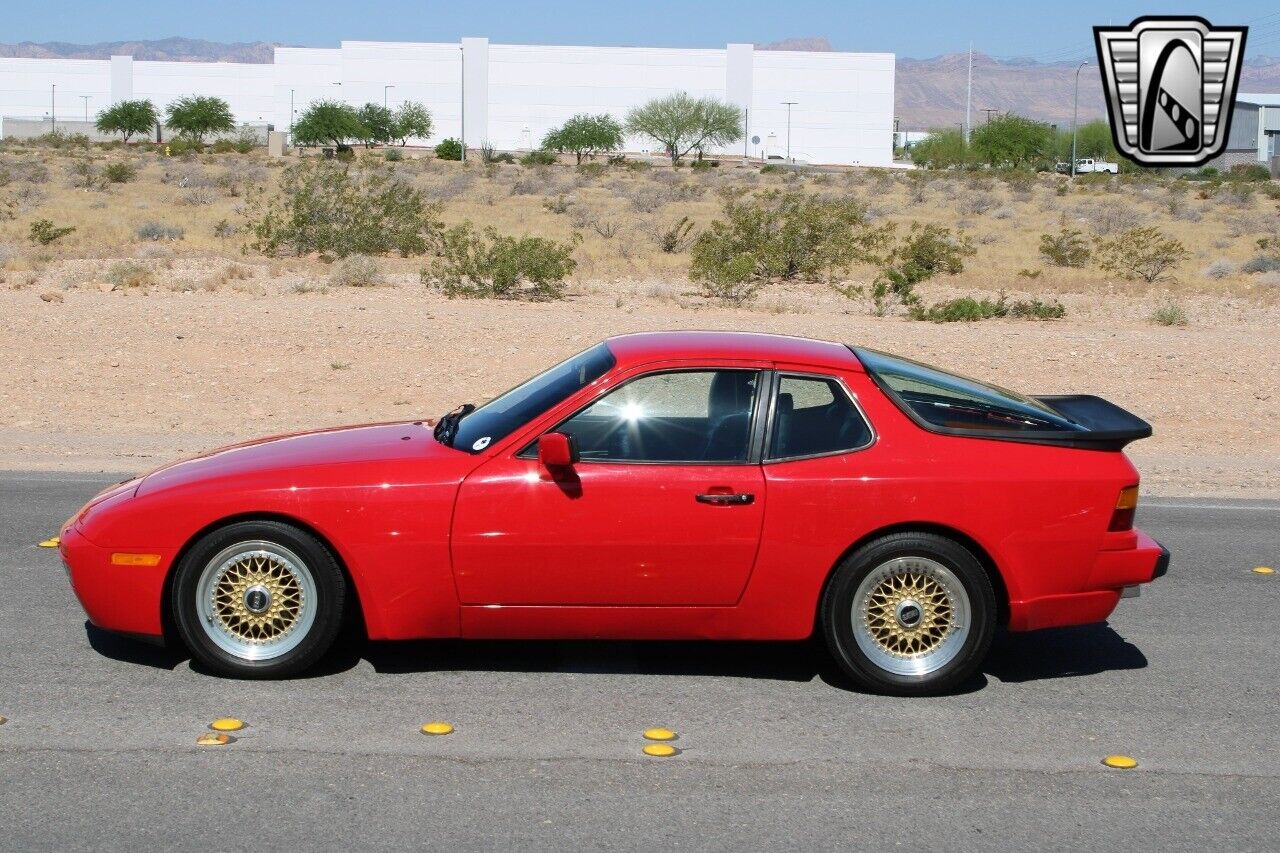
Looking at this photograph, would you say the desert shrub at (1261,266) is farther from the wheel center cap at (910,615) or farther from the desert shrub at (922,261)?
the wheel center cap at (910,615)

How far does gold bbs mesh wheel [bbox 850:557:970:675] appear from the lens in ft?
20.5

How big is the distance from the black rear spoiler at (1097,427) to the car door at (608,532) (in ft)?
4.48

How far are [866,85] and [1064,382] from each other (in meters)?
100

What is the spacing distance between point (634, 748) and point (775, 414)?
1.56 m

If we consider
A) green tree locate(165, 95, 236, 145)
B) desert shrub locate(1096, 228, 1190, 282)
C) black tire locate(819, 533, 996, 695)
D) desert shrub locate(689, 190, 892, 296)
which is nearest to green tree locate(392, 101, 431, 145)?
green tree locate(165, 95, 236, 145)

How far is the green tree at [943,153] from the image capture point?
87.8 metres

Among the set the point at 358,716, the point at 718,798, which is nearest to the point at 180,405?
the point at 358,716

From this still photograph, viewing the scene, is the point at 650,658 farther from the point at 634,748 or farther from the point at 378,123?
the point at 378,123

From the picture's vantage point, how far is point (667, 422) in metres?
6.41

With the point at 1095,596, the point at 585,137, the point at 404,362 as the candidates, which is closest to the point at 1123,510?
the point at 1095,596

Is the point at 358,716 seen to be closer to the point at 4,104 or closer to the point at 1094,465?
the point at 1094,465

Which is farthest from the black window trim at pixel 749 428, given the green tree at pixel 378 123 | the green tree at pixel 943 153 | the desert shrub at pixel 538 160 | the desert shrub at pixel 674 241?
the green tree at pixel 378 123

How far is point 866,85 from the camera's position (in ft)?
374

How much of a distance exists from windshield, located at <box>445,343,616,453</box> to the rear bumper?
2048 millimetres
